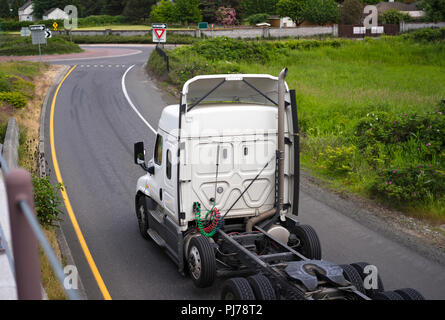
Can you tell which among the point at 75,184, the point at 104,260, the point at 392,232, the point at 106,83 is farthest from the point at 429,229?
the point at 106,83

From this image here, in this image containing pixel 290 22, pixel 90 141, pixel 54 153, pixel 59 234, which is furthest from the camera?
pixel 290 22

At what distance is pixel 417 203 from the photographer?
13.2 metres

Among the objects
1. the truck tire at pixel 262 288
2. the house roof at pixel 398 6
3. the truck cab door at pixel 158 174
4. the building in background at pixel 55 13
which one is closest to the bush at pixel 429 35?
the house roof at pixel 398 6

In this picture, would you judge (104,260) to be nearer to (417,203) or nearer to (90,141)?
(417,203)

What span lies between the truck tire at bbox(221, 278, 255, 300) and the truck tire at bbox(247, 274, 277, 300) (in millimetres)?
88

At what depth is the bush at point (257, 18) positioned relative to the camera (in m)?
88.1

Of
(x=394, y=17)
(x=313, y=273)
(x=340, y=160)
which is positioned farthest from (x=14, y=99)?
(x=394, y=17)

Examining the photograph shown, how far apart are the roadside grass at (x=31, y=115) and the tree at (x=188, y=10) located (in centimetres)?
5346

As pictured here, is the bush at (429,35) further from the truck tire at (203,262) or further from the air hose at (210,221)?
the truck tire at (203,262)

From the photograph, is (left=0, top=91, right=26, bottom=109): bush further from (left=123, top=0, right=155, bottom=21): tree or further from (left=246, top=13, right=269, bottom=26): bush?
(left=123, top=0, right=155, bottom=21): tree

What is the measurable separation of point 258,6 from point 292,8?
441 inches

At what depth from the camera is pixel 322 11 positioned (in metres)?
80.7
